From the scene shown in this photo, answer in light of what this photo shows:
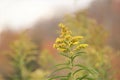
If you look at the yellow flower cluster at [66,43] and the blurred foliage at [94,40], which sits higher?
the blurred foliage at [94,40]

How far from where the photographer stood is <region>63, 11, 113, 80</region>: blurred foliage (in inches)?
324

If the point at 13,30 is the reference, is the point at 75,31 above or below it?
below

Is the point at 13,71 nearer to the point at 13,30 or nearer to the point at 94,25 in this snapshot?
the point at 94,25

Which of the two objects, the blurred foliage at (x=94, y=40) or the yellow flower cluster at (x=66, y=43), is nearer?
the yellow flower cluster at (x=66, y=43)

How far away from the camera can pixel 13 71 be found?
34.5 feet

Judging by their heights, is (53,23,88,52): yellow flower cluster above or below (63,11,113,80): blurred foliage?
below

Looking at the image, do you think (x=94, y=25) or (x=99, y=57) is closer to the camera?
(x=99, y=57)

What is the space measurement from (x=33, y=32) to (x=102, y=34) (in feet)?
53.9

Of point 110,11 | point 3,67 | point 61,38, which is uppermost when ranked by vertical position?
point 110,11

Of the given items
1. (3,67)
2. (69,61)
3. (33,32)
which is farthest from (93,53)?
(33,32)

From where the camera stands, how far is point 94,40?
31.1ft

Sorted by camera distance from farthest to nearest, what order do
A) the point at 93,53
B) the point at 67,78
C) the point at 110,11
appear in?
the point at 110,11
the point at 93,53
the point at 67,78

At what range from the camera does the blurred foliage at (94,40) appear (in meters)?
8.22

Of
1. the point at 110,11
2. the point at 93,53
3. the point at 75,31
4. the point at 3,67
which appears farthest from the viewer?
the point at 110,11
